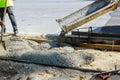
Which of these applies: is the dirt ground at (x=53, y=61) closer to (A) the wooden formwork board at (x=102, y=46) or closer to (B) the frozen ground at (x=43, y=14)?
(A) the wooden formwork board at (x=102, y=46)

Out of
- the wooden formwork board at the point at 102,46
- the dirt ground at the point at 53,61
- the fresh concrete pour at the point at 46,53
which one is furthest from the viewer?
the wooden formwork board at the point at 102,46

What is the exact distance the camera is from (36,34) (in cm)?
988

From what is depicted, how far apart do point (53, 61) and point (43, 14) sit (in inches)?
231

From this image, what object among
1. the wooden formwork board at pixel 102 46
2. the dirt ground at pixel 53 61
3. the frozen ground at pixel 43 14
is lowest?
the dirt ground at pixel 53 61

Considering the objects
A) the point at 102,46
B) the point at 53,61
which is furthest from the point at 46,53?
the point at 102,46

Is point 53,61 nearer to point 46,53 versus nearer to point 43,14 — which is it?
point 46,53

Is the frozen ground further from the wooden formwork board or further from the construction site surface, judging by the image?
the wooden formwork board

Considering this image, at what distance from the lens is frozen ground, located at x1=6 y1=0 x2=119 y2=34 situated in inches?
419

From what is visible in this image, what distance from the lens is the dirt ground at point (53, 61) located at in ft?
21.8

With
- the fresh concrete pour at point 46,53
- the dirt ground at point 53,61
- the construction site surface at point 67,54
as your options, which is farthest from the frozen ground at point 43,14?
the dirt ground at point 53,61

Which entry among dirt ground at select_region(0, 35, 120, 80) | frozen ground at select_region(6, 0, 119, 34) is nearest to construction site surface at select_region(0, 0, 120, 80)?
dirt ground at select_region(0, 35, 120, 80)

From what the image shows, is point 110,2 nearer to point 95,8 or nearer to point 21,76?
point 95,8

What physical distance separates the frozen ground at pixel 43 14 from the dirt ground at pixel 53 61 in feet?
6.34

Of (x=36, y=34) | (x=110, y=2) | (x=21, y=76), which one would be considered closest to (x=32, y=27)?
(x=36, y=34)
